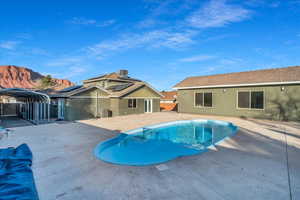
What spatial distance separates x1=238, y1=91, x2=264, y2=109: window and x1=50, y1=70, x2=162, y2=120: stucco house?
870cm

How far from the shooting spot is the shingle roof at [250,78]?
11461 mm

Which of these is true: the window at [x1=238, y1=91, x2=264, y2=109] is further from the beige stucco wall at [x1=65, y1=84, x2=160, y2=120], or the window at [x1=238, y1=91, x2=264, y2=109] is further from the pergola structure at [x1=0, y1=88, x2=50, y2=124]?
the pergola structure at [x1=0, y1=88, x2=50, y2=124]

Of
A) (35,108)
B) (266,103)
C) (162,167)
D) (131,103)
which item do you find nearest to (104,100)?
(131,103)

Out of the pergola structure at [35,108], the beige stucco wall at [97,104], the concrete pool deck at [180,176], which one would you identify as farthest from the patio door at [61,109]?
the concrete pool deck at [180,176]

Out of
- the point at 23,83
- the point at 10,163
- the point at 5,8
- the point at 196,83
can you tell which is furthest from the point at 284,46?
the point at 23,83

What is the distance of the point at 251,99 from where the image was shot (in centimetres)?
1265

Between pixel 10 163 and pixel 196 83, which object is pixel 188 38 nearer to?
pixel 196 83

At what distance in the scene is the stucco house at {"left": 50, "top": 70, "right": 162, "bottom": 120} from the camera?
1243cm

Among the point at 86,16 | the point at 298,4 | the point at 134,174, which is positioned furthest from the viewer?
the point at 86,16

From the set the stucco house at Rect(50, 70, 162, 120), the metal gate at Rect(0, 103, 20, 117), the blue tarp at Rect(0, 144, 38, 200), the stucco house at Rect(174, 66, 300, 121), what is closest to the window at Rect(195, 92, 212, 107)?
the stucco house at Rect(174, 66, 300, 121)

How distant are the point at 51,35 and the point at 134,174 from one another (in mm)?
18195

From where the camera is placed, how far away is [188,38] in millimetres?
16078

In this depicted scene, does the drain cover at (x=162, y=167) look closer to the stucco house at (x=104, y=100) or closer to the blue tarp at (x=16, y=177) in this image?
the blue tarp at (x=16, y=177)

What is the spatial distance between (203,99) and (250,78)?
434 centimetres
